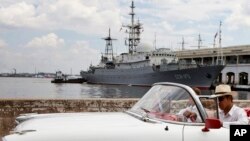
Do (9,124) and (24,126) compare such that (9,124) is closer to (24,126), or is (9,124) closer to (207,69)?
(24,126)

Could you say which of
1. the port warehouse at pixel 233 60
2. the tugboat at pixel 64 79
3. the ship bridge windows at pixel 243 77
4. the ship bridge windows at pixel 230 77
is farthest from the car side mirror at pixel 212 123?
the tugboat at pixel 64 79

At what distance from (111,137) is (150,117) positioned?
0.77 m

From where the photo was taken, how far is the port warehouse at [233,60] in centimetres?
9731

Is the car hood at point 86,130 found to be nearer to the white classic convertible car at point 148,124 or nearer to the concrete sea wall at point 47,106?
the white classic convertible car at point 148,124

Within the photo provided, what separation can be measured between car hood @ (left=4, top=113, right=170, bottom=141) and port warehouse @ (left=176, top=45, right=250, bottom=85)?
304 feet

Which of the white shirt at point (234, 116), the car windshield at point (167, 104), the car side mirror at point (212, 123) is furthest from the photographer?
the white shirt at point (234, 116)

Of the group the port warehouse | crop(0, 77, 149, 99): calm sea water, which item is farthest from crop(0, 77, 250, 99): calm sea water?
the port warehouse

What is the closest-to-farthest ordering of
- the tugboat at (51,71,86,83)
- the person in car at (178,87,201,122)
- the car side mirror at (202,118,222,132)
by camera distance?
the car side mirror at (202,118,222,132) → the person in car at (178,87,201,122) → the tugboat at (51,71,86,83)

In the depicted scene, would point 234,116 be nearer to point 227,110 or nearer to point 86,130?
point 227,110

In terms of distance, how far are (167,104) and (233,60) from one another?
332 feet

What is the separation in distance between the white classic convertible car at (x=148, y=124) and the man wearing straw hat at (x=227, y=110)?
224 mm

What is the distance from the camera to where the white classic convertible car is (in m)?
4.62

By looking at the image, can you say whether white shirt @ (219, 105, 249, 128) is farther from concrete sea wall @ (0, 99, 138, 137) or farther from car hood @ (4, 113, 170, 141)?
concrete sea wall @ (0, 99, 138, 137)

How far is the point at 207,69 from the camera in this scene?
8075cm
